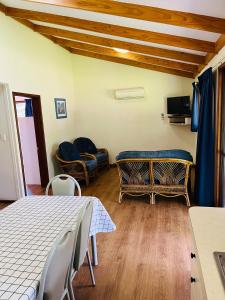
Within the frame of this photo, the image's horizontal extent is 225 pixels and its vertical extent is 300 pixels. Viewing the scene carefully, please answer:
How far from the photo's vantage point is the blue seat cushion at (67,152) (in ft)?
16.5

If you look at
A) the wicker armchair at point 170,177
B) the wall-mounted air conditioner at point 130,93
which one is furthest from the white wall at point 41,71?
the wicker armchair at point 170,177

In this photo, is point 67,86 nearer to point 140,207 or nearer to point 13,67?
point 13,67

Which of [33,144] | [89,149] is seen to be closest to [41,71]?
[33,144]

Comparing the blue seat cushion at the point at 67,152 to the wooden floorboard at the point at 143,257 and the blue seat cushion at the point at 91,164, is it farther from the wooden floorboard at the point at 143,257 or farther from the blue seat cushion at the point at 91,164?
the wooden floorboard at the point at 143,257

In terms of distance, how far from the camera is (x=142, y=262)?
2316 mm

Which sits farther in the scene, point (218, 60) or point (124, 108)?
point (124, 108)

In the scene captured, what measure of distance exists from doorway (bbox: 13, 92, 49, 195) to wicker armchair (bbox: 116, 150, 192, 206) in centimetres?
193

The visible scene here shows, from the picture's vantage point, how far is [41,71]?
15.6ft

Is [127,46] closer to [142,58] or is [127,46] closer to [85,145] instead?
[142,58]

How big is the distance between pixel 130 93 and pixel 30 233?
5.06 m

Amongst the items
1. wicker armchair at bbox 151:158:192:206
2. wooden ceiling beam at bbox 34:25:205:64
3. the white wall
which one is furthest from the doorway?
wicker armchair at bbox 151:158:192:206

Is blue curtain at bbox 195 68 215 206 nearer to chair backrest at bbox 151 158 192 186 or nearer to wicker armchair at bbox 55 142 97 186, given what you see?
chair backrest at bbox 151 158 192 186

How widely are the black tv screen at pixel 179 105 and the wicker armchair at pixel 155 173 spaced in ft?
7.50

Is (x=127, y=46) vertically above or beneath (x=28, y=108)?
above
